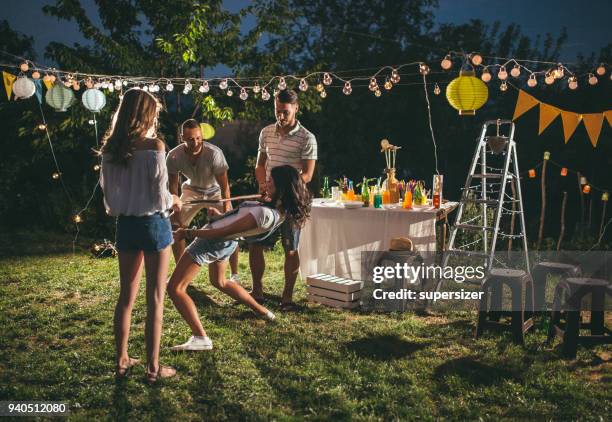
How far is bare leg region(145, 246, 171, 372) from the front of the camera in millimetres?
2809

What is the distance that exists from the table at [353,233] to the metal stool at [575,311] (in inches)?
48.9

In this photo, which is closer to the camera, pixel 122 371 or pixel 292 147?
pixel 122 371

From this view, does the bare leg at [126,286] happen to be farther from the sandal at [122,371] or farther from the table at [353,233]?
the table at [353,233]

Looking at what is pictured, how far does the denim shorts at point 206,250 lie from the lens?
3.33 metres

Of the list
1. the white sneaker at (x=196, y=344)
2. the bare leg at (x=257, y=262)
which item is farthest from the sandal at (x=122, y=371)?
the bare leg at (x=257, y=262)

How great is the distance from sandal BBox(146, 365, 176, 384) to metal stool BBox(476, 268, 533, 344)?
2.03 metres

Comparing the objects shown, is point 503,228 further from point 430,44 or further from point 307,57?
point 307,57

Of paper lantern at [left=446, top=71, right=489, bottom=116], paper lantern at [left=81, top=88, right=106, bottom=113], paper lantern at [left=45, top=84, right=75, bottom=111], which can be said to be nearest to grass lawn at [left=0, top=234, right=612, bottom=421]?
paper lantern at [left=446, top=71, right=489, bottom=116]

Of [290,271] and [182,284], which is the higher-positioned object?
[182,284]

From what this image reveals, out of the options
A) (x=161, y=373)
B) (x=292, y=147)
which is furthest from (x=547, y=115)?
(x=161, y=373)

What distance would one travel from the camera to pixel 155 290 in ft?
9.36

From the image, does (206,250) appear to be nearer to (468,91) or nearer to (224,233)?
(224,233)

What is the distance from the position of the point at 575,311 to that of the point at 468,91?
5.82 ft

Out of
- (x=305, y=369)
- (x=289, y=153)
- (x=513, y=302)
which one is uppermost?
(x=289, y=153)
